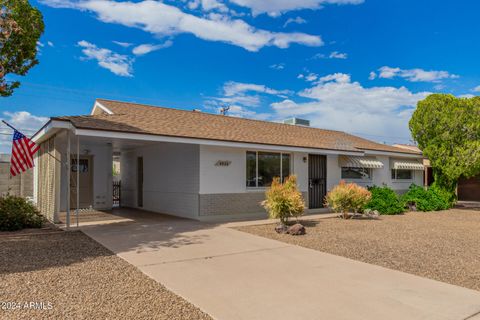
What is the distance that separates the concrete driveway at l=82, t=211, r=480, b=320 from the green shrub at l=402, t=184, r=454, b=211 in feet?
42.7

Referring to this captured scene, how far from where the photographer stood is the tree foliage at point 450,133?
18.5m

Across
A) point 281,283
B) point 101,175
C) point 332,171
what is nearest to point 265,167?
point 332,171

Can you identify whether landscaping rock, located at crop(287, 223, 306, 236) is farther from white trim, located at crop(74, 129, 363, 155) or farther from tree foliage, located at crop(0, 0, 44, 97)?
tree foliage, located at crop(0, 0, 44, 97)

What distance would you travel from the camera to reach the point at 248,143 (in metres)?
13.6

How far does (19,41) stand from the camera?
1067 cm

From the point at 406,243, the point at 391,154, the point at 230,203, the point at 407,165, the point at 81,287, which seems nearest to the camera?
the point at 81,287

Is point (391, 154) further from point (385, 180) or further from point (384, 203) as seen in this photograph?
point (384, 203)

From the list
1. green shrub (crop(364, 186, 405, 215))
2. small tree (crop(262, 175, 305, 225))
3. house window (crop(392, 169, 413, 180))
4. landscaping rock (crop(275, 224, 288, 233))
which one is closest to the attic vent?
house window (crop(392, 169, 413, 180))

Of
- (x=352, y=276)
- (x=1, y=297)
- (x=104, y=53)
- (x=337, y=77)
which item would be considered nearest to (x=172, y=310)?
(x=1, y=297)

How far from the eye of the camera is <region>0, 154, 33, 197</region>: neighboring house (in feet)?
56.7

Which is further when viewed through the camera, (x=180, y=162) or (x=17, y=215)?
(x=180, y=162)

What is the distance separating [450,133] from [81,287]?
20.0 m

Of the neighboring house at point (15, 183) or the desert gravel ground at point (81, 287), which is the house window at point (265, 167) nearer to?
the desert gravel ground at point (81, 287)

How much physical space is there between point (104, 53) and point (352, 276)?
2155 centimetres
